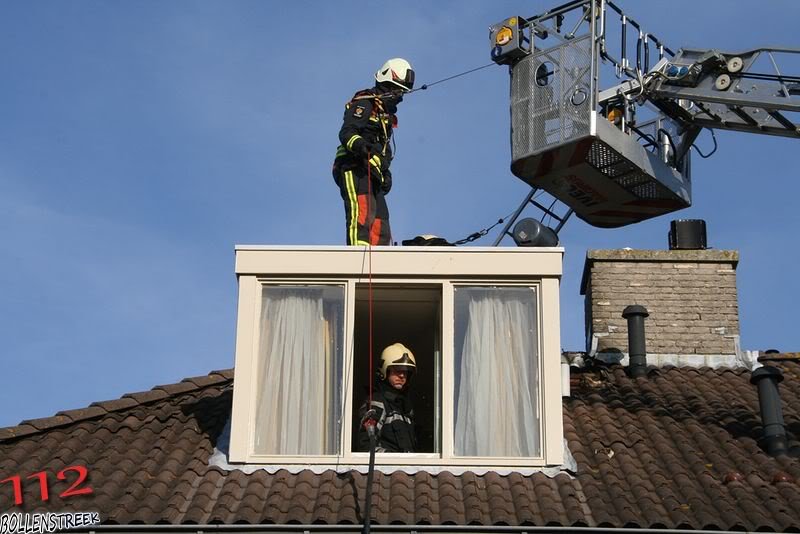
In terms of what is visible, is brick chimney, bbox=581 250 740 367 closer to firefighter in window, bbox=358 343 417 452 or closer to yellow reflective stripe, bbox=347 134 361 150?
firefighter in window, bbox=358 343 417 452

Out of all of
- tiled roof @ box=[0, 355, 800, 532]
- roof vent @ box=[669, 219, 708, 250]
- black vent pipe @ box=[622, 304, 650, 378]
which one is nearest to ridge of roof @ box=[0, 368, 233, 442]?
tiled roof @ box=[0, 355, 800, 532]

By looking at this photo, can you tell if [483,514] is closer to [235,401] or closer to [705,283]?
[235,401]

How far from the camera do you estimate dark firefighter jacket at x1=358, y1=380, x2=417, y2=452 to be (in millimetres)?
14438

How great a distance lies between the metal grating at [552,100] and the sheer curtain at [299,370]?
114 inches

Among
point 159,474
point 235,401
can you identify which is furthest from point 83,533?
point 235,401

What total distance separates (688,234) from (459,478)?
7.54 m

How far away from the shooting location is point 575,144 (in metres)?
15.8

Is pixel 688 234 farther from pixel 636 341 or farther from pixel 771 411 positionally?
pixel 771 411

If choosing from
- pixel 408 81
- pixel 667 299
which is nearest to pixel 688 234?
pixel 667 299

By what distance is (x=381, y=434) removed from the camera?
14.4 m

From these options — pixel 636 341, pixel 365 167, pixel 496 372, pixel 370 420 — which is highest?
pixel 365 167

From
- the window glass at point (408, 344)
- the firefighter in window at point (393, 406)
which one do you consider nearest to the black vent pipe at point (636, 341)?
the window glass at point (408, 344)

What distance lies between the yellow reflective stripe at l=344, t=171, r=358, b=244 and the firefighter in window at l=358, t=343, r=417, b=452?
1223mm

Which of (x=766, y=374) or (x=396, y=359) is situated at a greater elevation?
(x=396, y=359)
